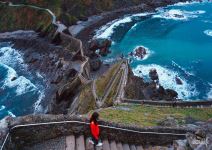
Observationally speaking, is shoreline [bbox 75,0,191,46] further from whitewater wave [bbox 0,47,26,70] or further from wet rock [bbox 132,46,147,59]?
whitewater wave [bbox 0,47,26,70]

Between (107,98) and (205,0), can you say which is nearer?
(107,98)

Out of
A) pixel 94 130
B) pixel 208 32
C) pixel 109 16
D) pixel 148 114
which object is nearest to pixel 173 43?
pixel 208 32

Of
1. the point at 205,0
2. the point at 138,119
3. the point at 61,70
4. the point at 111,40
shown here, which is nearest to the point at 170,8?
the point at 205,0

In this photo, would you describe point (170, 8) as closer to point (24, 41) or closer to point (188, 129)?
point (24, 41)

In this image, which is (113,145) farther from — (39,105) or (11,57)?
(11,57)

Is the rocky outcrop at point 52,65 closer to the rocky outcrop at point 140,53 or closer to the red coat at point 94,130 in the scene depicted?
the rocky outcrop at point 140,53

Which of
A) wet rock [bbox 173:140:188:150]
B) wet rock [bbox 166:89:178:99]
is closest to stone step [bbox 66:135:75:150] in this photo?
wet rock [bbox 173:140:188:150]

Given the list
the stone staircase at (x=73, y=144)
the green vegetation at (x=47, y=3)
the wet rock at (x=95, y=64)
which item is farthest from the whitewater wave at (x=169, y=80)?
the green vegetation at (x=47, y=3)
